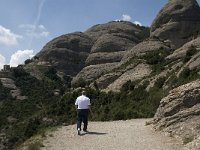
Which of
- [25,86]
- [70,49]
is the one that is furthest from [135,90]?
[70,49]

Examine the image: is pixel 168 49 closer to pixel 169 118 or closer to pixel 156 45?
pixel 156 45

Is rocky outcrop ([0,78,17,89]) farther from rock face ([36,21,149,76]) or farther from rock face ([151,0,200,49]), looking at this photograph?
rock face ([151,0,200,49])

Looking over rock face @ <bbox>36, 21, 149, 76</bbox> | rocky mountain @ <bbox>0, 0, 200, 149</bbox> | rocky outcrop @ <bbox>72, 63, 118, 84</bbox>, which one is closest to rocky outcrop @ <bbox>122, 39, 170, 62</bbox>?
rocky mountain @ <bbox>0, 0, 200, 149</bbox>

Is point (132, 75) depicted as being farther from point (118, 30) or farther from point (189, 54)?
point (118, 30)

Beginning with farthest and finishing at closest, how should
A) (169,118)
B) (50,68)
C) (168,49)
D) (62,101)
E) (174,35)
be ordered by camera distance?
(50,68) < (174,35) < (168,49) < (62,101) < (169,118)

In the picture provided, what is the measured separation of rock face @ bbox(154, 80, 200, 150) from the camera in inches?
741

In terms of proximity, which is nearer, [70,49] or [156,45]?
[156,45]

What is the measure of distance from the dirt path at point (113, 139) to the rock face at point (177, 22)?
5042cm

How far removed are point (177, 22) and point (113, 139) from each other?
62.1 m

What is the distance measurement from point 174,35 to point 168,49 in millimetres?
8939

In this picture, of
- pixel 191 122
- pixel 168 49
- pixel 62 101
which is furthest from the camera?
pixel 168 49

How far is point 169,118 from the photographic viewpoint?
811 inches

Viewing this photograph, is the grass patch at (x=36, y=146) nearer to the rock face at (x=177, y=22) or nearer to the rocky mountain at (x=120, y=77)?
the rocky mountain at (x=120, y=77)

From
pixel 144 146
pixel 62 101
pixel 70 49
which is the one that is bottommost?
pixel 144 146
